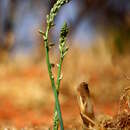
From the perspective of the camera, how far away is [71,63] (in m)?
14.7

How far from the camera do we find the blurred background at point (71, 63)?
39.3 ft

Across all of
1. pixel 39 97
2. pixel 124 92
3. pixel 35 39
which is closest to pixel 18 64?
pixel 35 39

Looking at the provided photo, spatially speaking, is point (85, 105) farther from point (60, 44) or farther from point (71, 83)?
point (71, 83)

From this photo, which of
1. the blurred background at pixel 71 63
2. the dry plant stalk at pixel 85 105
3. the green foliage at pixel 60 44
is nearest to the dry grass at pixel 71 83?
the blurred background at pixel 71 63

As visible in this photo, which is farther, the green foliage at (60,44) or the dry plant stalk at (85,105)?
the dry plant stalk at (85,105)

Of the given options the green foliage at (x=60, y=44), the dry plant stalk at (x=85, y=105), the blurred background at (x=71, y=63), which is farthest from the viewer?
the blurred background at (x=71, y=63)

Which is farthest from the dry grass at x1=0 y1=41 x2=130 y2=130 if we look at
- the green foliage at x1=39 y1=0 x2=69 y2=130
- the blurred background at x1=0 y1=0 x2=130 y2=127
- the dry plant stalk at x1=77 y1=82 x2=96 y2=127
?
the green foliage at x1=39 y1=0 x2=69 y2=130

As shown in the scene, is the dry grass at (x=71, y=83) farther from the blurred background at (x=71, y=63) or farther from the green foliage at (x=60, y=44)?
the green foliage at (x=60, y=44)

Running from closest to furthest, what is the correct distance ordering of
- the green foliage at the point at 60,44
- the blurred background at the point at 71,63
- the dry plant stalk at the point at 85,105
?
the green foliage at the point at 60,44 < the dry plant stalk at the point at 85,105 < the blurred background at the point at 71,63

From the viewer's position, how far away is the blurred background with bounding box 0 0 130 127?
39.3ft

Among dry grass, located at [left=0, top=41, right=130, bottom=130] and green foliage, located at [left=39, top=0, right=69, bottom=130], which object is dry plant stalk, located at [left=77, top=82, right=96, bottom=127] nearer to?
green foliage, located at [left=39, top=0, right=69, bottom=130]

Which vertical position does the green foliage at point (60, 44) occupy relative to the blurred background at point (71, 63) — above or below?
below

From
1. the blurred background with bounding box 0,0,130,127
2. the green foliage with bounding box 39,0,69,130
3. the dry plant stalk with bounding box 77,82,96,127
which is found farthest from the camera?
the blurred background with bounding box 0,0,130,127

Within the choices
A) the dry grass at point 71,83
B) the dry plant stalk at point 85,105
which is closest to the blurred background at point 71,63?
the dry grass at point 71,83
